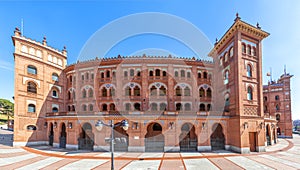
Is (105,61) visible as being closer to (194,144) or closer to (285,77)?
(194,144)

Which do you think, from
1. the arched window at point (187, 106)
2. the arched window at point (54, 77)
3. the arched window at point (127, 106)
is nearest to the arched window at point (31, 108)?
the arched window at point (54, 77)

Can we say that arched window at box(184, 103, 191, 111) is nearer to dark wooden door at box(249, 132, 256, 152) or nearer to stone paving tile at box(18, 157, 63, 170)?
dark wooden door at box(249, 132, 256, 152)

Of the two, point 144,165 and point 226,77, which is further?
point 226,77

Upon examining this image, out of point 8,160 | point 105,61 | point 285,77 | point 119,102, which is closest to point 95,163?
point 8,160

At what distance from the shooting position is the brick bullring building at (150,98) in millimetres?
19625

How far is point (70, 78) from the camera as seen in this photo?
29.1 metres

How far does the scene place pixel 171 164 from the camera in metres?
14.2

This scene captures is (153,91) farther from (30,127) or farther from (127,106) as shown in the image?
(30,127)

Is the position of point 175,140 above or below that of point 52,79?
below

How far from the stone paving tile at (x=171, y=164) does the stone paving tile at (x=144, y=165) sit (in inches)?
21.0

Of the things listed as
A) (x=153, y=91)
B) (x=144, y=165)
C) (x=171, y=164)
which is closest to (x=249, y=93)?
(x=153, y=91)

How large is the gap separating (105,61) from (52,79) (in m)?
10.8

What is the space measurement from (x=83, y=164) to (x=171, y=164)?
26.6 ft

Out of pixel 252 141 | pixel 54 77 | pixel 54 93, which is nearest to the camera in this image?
pixel 252 141
